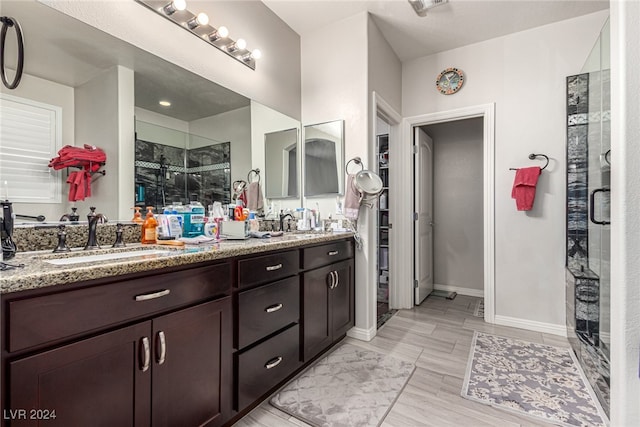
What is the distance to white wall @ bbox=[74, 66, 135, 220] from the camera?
1.43 meters

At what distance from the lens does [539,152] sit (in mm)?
2699

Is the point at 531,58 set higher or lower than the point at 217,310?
higher

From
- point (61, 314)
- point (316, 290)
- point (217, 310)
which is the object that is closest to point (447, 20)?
point (316, 290)

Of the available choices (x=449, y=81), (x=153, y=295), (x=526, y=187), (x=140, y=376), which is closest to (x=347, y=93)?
(x=449, y=81)

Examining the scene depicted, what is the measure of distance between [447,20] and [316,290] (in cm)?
260

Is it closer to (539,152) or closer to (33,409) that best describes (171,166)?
(33,409)

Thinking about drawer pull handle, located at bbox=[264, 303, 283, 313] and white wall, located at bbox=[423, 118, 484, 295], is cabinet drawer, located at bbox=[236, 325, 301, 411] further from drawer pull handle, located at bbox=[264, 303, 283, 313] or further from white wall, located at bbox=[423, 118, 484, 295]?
white wall, located at bbox=[423, 118, 484, 295]

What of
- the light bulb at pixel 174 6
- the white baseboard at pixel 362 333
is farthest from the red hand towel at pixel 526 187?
the light bulb at pixel 174 6

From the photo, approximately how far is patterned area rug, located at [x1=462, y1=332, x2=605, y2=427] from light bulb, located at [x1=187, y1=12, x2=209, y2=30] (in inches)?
110

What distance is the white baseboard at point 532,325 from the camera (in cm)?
263

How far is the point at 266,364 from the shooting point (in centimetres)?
158

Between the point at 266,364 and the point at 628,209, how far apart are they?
1.67 metres

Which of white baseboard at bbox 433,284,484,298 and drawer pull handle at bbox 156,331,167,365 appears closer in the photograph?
drawer pull handle at bbox 156,331,167,365

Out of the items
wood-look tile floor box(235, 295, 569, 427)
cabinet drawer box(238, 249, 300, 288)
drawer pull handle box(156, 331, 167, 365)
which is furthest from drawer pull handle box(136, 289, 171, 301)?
wood-look tile floor box(235, 295, 569, 427)
